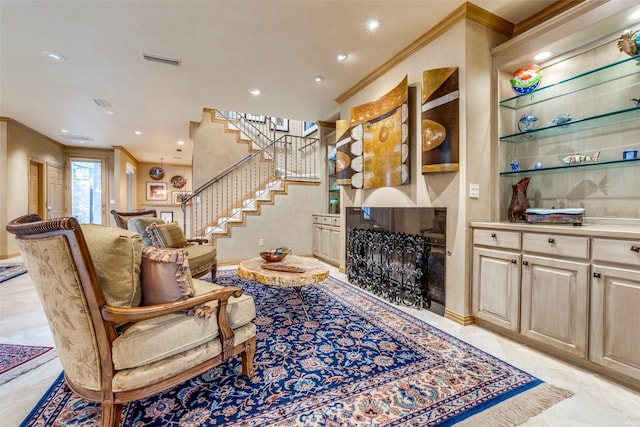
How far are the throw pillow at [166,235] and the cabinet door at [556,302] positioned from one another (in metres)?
3.63

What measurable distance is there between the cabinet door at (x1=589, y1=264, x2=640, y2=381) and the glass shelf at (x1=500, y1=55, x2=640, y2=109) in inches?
60.8

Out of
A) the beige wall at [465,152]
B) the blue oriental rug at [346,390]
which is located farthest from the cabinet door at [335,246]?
the blue oriental rug at [346,390]

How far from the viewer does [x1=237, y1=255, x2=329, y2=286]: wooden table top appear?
249cm

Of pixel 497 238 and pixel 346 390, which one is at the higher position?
pixel 497 238

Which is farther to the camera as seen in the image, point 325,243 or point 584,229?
point 325,243

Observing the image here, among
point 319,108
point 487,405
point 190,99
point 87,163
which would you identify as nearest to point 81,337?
point 487,405

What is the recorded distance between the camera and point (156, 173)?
10.7 m

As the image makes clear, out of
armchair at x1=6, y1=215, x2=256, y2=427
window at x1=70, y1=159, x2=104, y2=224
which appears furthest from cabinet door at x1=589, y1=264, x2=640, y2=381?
window at x1=70, y1=159, x2=104, y2=224

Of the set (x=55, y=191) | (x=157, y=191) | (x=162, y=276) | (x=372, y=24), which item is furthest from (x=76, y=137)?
(x=162, y=276)

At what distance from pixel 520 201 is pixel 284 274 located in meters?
2.26

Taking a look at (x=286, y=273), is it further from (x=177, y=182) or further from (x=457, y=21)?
(x=177, y=182)

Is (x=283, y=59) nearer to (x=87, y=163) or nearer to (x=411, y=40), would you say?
(x=411, y=40)

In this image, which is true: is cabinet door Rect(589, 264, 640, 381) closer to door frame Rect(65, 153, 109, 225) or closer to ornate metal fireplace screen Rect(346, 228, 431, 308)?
ornate metal fireplace screen Rect(346, 228, 431, 308)

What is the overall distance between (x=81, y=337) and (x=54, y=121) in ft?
22.4
